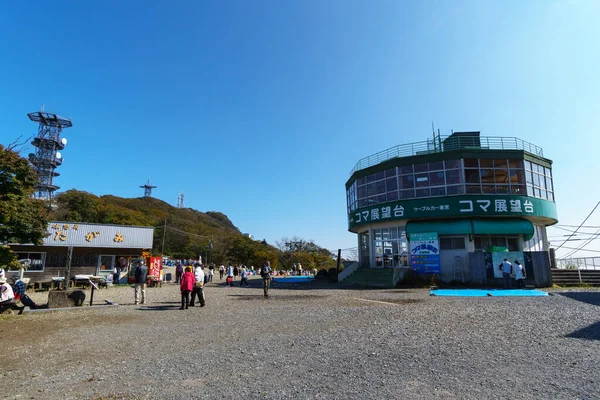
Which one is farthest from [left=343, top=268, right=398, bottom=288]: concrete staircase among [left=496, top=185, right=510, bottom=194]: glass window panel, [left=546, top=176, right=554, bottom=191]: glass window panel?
[left=546, top=176, right=554, bottom=191]: glass window panel

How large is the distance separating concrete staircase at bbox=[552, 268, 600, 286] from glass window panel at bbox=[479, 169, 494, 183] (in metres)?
6.50

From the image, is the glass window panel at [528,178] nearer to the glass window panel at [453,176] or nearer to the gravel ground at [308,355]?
the glass window panel at [453,176]

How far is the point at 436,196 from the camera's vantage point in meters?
21.7

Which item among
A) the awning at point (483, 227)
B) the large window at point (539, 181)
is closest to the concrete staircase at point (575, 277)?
the awning at point (483, 227)

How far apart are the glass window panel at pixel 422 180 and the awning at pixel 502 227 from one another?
3658 millimetres

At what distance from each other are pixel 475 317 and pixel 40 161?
85.3m

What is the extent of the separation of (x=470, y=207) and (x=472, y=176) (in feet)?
7.12

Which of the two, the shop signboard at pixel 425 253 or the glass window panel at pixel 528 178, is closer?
the shop signboard at pixel 425 253

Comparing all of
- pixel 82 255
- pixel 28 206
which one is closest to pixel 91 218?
pixel 82 255

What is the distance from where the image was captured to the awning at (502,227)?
67.4 feet

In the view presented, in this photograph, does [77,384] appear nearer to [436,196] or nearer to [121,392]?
[121,392]

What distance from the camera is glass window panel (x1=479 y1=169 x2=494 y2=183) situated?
71.2 feet

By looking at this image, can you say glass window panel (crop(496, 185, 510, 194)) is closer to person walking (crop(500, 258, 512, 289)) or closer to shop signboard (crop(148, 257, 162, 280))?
person walking (crop(500, 258, 512, 289))

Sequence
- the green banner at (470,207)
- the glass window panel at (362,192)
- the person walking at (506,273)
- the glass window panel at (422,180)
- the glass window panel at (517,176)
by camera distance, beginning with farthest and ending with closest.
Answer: the glass window panel at (362,192)
the glass window panel at (422,180)
the glass window panel at (517,176)
the green banner at (470,207)
the person walking at (506,273)
